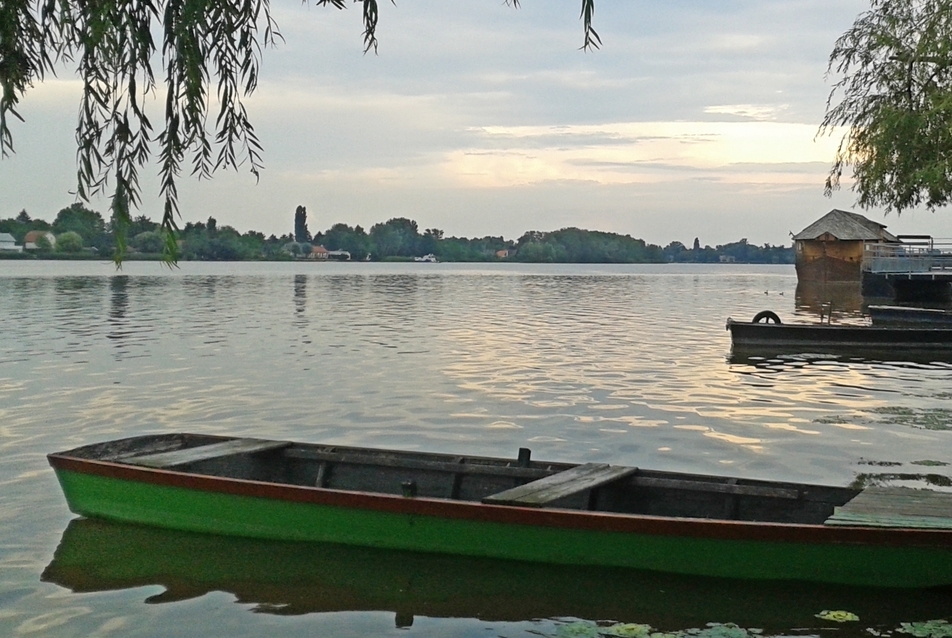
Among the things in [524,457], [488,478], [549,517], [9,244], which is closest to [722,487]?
[549,517]

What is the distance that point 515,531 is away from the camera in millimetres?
8336

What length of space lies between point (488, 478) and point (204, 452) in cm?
302

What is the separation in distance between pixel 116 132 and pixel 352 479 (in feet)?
19.8

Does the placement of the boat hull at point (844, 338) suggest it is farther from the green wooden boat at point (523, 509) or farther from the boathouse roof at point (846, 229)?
the boathouse roof at point (846, 229)

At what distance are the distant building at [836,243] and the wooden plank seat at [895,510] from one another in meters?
64.5

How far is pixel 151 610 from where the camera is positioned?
26.5 ft

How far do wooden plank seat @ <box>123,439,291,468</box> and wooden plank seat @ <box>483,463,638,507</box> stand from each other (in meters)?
2.95

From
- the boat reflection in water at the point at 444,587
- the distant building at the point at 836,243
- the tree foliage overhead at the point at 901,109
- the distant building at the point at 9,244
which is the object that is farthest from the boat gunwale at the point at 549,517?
the distant building at the point at 9,244

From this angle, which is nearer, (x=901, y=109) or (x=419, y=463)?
(x=419, y=463)

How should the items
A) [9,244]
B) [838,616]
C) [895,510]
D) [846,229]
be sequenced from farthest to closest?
1. [9,244]
2. [846,229]
3. [895,510]
4. [838,616]

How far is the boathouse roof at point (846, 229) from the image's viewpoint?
69625 mm

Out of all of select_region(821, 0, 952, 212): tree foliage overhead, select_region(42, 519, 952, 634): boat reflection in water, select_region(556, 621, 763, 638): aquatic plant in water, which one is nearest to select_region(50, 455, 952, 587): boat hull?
select_region(42, 519, 952, 634): boat reflection in water

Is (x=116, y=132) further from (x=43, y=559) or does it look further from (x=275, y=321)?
(x=275, y=321)

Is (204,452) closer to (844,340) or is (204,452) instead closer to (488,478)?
(488,478)
